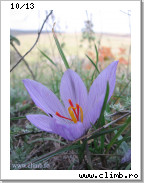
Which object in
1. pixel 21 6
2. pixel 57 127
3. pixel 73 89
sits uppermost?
pixel 21 6

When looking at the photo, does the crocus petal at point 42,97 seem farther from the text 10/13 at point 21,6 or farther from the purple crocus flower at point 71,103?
the text 10/13 at point 21,6

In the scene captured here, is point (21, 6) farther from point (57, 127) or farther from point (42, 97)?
point (57, 127)

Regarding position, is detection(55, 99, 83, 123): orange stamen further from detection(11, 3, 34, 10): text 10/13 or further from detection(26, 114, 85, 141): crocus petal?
detection(11, 3, 34, 10): text 10/13

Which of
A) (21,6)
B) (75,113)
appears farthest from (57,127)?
(21,6)

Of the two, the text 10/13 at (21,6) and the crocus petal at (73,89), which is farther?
the text 10/13 at (21,6)

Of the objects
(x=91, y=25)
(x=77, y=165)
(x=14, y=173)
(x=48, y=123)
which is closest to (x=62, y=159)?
(x=77, y=165)

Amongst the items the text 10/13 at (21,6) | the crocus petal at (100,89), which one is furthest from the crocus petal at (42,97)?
the text 10/13 at (21,6)
